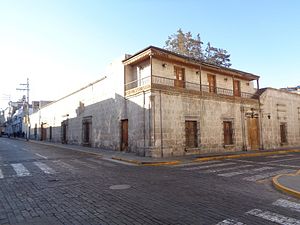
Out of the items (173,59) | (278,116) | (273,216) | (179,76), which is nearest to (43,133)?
(179,76)

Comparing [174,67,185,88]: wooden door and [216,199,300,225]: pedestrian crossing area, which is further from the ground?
[174,67,185,88]: wooden door

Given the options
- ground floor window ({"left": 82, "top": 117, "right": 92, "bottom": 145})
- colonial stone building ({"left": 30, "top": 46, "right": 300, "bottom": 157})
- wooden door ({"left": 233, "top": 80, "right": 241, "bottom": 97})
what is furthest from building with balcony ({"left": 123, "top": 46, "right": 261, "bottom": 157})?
ground floor window ({"left": 82, "top": 117, "right": 92, "bottom": 145})

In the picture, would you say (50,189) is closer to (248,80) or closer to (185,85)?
(185,85)

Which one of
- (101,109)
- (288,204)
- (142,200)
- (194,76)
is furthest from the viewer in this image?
(101,109)

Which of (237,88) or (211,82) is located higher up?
(211,82)

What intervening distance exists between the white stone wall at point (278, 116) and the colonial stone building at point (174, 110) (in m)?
0.11

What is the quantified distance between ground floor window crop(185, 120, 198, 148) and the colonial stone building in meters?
0.08

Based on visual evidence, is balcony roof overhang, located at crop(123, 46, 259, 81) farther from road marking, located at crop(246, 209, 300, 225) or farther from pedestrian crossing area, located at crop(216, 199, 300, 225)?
road marking, located at crop(246, 209, 300, 225)

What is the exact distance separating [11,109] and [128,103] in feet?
283

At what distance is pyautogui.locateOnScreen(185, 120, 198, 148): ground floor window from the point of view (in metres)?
17.6

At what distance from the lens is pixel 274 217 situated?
4559 millimetres

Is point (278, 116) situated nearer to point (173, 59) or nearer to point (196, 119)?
point (196, 119)

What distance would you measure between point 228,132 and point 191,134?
4.87 metres

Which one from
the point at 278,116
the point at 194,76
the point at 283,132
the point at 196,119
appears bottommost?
the point at 283,132
